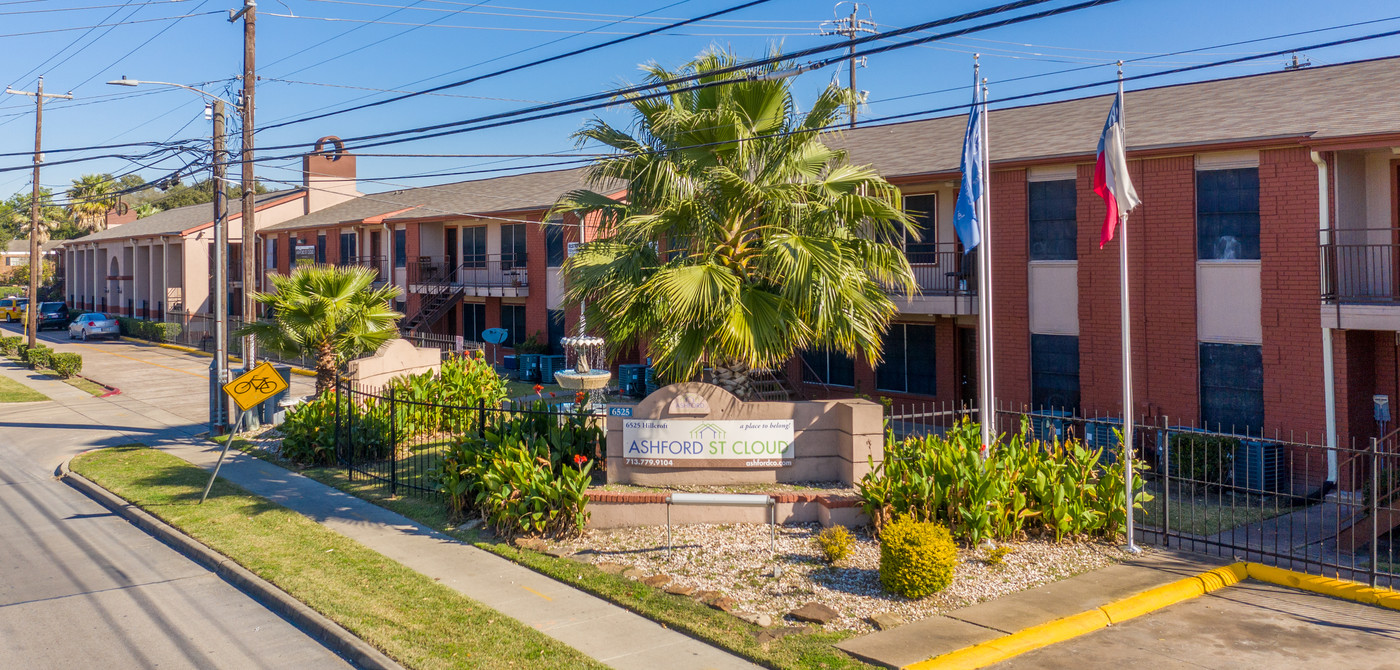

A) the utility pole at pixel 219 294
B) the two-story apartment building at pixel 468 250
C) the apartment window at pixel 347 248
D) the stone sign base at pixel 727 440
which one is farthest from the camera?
the apartment window at pixel 347 248

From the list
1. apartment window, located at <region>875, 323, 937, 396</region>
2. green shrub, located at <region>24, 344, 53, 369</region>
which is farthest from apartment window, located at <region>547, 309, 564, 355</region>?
green shrub, located at <region>24, 344, 53, 369</region>

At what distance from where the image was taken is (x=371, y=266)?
40438 mm

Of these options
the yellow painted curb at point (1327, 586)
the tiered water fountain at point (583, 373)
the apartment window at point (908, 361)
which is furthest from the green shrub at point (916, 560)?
the tiered water fountain at point (583, 373)

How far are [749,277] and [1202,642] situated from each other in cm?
686

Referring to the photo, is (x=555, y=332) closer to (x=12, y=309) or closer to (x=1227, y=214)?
(x=1227, y=214)

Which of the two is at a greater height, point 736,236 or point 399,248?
point 399,248

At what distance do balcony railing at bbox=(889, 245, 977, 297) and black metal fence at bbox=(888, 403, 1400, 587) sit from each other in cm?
301

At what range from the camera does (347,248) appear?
141 feet

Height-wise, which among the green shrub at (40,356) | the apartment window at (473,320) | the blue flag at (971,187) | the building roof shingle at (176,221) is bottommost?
the green shrub at (40,356)

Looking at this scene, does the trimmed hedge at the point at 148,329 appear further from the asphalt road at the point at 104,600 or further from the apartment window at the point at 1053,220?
the apartment window at the point at 1053,220

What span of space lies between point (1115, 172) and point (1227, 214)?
613 centimetres

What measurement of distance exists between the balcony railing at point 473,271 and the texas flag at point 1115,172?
2301cm

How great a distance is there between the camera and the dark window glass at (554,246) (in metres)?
30.8

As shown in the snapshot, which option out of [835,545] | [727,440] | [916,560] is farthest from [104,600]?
[916,560]
